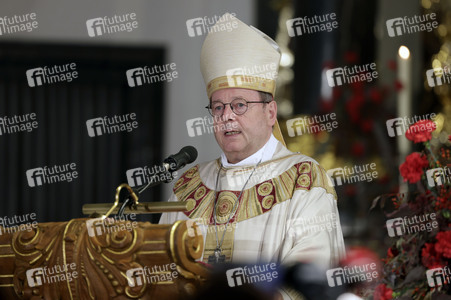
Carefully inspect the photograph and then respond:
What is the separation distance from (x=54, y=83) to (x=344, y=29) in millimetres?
2426

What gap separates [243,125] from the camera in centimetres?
354

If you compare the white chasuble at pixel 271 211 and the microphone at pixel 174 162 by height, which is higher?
the microphone at pixel 174 162

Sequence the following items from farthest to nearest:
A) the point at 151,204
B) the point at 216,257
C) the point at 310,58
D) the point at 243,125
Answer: the point at 310,58
the point at 243,125
the point at 216,257
the point at 151,204

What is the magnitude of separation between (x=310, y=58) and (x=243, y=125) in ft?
9.26

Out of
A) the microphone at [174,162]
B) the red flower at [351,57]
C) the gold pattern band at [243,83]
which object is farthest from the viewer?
the red flower at [351,57]

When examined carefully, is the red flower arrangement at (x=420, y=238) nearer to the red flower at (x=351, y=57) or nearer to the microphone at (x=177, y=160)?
the microphone at (x=177, y=160)

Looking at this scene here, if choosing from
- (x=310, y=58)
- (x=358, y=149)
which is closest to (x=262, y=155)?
(x=310, y=58)

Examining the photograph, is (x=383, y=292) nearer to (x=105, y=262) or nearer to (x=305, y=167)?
(x=305, y=167)

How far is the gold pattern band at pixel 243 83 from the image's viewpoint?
11.8 ft

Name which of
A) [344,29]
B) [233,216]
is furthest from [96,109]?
[233,216]

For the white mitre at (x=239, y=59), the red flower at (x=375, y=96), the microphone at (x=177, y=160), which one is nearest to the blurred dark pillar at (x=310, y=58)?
the red flower at (x=375, y=96)

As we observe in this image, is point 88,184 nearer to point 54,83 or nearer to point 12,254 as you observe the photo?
point 54,83

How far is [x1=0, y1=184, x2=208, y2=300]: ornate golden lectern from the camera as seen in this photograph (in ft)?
7.93

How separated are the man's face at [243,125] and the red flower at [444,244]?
92cm
